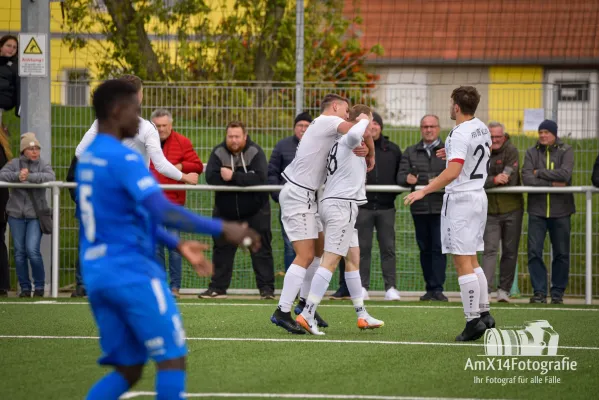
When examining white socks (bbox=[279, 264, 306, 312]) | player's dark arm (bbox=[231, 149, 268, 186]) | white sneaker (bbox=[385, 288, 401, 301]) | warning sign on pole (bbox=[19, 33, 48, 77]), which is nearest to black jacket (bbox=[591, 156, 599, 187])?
white sneaker (bbox=[385, 288, 401, 301])

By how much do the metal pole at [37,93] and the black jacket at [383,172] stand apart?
446 cm

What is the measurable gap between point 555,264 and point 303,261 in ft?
16.0

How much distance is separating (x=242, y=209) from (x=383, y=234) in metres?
1.95

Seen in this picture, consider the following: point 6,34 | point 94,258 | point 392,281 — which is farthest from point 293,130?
point 94,258

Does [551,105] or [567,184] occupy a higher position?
[551,105]

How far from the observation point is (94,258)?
17.0 ft

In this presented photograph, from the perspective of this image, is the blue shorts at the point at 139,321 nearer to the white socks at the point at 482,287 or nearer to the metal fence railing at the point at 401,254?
the white socks at the point at 482,287

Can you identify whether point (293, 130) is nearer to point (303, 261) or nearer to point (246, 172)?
point (246, 172)

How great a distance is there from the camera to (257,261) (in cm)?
1376

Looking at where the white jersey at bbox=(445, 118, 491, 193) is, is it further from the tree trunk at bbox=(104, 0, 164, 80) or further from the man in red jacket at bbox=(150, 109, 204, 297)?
the tree trunk at bbox=(104, 0, 164, 80)

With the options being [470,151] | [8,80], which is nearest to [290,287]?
[470,151]

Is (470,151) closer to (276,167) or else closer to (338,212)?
(338,212)

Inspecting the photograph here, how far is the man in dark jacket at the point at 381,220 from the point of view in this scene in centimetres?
1389

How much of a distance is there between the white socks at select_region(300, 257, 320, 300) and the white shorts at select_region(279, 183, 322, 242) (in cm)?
76
